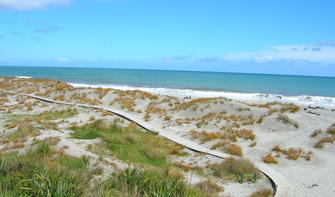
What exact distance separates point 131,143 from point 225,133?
7133mm

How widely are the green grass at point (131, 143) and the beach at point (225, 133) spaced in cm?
60

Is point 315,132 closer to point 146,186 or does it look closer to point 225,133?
point 225,133

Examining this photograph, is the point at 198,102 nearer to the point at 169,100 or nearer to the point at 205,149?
the point at 169,100

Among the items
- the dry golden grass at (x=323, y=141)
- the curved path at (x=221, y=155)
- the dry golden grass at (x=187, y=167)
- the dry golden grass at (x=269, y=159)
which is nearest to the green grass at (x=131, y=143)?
the dry golden grass at (x=187, y=167)

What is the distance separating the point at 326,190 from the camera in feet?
40.1

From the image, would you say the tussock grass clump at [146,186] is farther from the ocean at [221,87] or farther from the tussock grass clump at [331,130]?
the ocean at [221,87]

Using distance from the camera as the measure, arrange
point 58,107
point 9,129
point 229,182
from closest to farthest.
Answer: point 229,182 → point 9,129 → point 58,107

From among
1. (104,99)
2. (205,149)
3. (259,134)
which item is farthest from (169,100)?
(205,149)

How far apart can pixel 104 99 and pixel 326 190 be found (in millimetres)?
27457

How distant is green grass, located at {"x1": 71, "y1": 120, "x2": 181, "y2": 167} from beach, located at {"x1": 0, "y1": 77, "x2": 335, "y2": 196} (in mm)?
604

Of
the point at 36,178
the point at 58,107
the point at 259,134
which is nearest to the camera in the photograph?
the point at 36,178

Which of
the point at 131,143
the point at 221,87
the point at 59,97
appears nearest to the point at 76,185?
the point at 131,143

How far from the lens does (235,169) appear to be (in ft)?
46.2

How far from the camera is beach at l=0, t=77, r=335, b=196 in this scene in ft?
44.7
